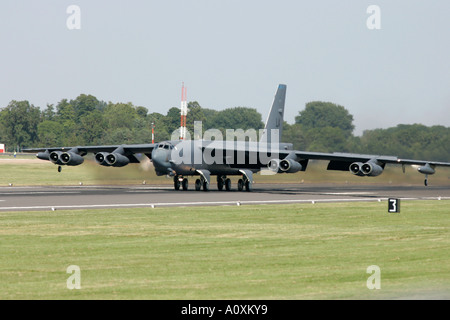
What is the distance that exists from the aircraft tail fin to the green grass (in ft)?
85.5

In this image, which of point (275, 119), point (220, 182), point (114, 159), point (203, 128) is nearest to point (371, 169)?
point (220, 182)

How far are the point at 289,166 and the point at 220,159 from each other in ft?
17.8

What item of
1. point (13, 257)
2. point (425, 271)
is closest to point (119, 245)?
point (13, 257)

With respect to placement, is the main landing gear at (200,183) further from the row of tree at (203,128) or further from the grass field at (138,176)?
the row of tree at (203,128)

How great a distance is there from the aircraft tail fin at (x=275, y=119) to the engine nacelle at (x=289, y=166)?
26.7 ft

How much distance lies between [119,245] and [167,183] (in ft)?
138

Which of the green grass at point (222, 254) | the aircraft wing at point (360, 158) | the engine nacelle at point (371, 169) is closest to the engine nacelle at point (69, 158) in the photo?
the aircraft wing at point (360, 158)

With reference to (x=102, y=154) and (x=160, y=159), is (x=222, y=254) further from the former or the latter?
(x=102, y=154)

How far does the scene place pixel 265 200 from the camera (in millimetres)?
37500

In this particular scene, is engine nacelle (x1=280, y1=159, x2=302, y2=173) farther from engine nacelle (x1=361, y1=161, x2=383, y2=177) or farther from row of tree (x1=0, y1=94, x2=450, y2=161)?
row of tree (x1=0, y1=94, x2=450, y2=161)

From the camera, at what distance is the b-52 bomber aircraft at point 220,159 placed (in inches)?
1809

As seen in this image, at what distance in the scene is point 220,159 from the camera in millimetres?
49188

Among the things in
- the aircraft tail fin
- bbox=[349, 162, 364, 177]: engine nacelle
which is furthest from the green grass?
the aircraft tail fin

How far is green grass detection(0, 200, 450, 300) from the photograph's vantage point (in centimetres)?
1260
